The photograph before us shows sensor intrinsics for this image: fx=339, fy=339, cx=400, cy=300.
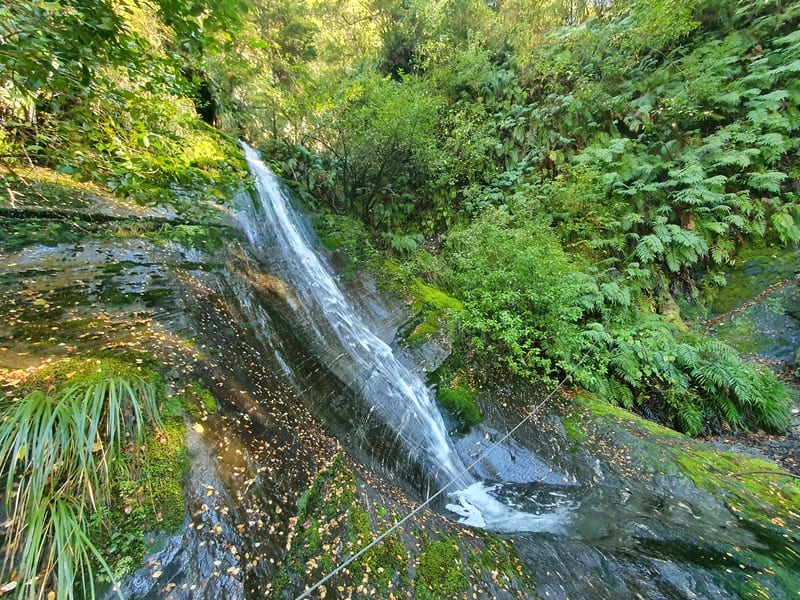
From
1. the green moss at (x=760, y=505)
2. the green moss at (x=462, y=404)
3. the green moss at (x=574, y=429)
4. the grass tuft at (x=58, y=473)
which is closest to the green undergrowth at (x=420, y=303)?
the green moss at (x=462, y=404)

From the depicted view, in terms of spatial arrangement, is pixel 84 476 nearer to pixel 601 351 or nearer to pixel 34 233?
pixel 34 233

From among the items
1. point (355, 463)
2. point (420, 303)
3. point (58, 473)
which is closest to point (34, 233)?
point (58, 473)

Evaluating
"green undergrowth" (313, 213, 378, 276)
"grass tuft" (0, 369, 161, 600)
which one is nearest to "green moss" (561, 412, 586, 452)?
"grass tuft" (0, 369, 161, 600)

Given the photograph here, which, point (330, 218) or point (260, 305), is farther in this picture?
point (330, 218)

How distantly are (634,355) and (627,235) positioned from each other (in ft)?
9.35

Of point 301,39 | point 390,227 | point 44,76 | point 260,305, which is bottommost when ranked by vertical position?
point 260,305

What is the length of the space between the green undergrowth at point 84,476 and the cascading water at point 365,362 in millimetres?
2575

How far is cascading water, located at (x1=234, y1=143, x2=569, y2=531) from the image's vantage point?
3.81 m

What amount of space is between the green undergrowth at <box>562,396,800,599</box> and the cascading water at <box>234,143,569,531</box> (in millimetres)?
1188

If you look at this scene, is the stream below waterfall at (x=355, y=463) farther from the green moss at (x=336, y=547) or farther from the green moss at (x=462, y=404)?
the green moss at (x=462, y=404)

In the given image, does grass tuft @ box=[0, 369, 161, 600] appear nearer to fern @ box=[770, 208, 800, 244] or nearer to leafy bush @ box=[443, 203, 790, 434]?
leafy bush @ box=[443, 203, 790, 434]

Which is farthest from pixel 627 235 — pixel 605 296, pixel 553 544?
pixel 553 544

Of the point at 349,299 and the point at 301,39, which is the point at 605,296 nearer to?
the point at 349,299

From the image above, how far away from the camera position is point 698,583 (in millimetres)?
2564
